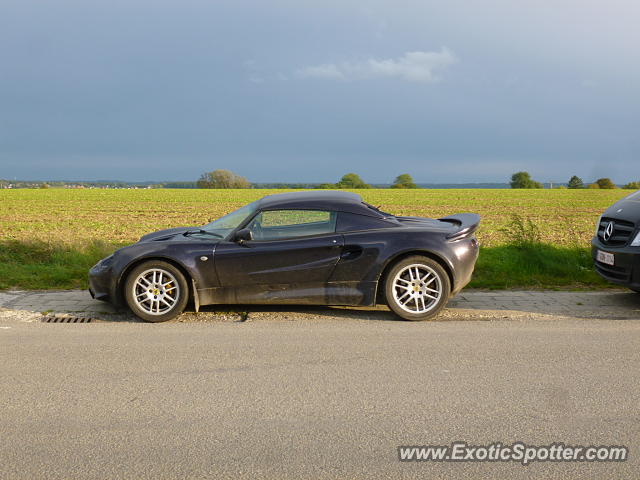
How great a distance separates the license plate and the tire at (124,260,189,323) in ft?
15.4

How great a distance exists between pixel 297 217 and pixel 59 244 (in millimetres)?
6202

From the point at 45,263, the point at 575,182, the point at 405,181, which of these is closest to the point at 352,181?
the point at 405,181

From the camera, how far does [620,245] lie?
7.42 meters

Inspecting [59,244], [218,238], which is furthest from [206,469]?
[59,244]

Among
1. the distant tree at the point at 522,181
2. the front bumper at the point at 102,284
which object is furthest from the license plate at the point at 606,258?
the distant tree at the point at 522,181

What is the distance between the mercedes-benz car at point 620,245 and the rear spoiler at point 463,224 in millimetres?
1519

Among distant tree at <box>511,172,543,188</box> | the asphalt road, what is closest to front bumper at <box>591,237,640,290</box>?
the asphalt road

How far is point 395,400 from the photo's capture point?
4.23 m

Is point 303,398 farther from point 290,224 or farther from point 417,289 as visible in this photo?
point 290,224

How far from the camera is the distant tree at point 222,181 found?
130375 mm

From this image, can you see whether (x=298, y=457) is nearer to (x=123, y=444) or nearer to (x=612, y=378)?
(x=123, y=444)

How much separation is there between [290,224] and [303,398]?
10.1 feet

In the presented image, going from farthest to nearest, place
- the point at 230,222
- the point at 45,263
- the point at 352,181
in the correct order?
the point at 352,181 < the point at 45,263 < the point at 230,222

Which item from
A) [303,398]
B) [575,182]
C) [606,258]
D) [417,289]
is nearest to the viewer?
[303,398]
